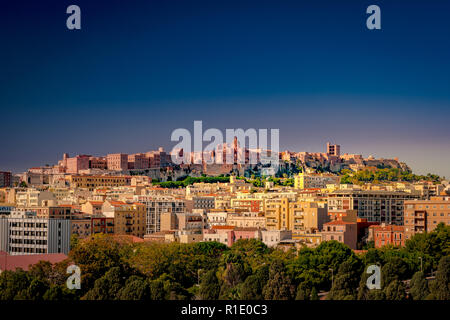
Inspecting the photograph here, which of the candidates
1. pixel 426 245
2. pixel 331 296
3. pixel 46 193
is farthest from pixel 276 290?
pixel 46 193

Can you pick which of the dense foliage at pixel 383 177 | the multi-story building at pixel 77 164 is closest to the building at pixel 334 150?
the dense foliage at pixel 383 177

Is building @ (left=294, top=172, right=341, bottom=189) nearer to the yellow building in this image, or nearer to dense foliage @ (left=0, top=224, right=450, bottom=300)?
the yellow building

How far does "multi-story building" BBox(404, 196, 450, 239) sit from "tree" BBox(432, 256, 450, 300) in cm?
1206

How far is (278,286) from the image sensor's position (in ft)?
88.9

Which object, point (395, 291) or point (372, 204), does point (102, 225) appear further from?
point (395, 291)

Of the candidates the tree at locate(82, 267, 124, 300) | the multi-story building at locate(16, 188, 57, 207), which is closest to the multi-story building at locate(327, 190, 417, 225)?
the multi-story building at locate(16, 188, 57, 207)

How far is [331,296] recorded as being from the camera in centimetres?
2605

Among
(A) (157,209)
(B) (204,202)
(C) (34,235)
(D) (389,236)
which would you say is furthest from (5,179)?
(D) (389,236)

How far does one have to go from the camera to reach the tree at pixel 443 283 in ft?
83.5

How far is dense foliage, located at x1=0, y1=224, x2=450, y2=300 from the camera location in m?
25.4

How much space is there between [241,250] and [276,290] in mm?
10396
